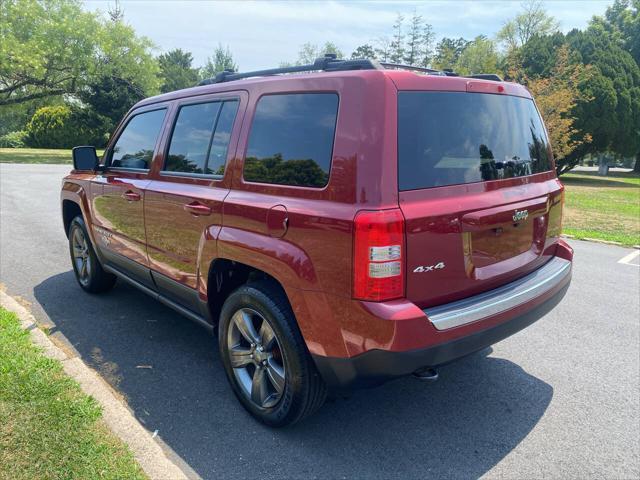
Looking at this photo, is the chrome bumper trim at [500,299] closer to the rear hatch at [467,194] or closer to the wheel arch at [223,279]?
the rear hatch at [467,194]

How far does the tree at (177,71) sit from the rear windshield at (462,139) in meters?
62.1

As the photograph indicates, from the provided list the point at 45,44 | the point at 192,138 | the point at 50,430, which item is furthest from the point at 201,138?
the point at 45,44

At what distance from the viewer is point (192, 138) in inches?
137

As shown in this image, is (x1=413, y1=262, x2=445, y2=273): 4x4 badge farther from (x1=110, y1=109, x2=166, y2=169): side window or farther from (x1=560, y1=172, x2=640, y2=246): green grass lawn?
(x1=560, y1=172, x2=640, y2=246): green grass lawn

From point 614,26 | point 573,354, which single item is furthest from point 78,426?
point 614,26

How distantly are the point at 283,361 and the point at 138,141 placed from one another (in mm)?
2543

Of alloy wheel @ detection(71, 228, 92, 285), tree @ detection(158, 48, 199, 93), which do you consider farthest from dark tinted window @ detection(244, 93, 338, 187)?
tree @ detection(158, 48, 199, 93)

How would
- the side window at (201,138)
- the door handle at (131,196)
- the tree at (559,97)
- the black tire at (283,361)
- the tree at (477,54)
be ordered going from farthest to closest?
the tree at (477,54)
the tree at (559,97)
the door handle at (131,196)
the side window at (201,138)
the black tire at (283,361)

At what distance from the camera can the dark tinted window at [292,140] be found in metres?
2.48

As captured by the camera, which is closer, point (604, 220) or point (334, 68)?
point (334, 68)

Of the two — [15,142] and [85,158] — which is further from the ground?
[15,142]

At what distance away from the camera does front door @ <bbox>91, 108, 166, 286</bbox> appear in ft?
12.9

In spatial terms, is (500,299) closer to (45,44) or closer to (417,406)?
(417,406)

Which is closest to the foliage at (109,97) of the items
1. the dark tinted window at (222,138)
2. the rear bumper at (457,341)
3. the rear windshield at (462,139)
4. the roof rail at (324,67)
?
the roof rail at (324,67)
